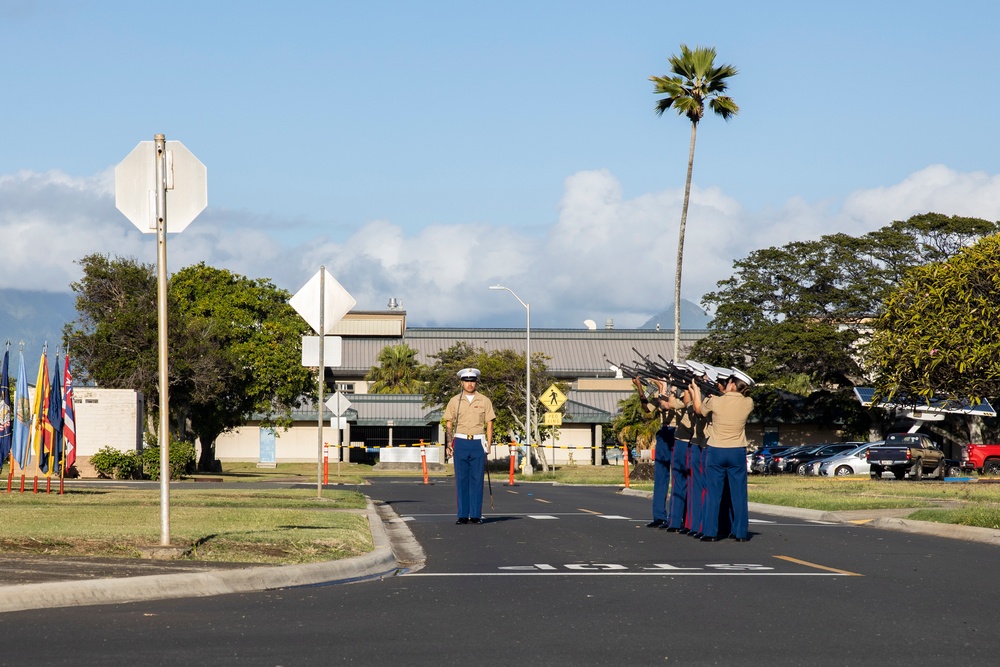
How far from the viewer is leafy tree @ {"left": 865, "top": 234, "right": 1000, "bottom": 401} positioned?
4484 centimetres

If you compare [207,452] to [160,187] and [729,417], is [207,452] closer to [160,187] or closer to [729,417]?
[729,417]

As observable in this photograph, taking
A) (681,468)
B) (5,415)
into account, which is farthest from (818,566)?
(5,415)

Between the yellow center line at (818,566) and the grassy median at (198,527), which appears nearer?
the yellow center line at (818,566)

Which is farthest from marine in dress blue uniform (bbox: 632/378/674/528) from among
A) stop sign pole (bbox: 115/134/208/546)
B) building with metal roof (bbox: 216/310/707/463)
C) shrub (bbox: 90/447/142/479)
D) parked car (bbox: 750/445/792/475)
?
building with metal roof (bbox: 216/310/707/463)

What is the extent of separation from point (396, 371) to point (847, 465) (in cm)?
4820

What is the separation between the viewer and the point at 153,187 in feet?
37.8

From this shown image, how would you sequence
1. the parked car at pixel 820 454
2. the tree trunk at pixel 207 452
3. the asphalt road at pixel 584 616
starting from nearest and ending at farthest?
the asphalt road at pixel 584 616 → the parked car at pixel 820 454 → the tree trunk at pixel 207 452

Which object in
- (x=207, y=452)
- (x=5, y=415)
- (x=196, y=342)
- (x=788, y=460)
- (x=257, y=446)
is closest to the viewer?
(x=5, y=415)

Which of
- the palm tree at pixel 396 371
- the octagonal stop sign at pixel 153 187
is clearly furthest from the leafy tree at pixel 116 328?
the palm tree at pixel 396 371

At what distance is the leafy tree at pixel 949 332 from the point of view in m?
44.8

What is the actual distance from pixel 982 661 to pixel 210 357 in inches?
1758

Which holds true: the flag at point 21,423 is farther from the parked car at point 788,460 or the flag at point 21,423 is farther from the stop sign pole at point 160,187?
the parked car at point 788,460

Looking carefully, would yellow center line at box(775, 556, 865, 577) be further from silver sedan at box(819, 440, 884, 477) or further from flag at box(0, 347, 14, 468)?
silver sedan at box(819, 440, 884, 477)

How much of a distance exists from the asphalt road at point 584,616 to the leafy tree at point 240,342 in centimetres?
4157
